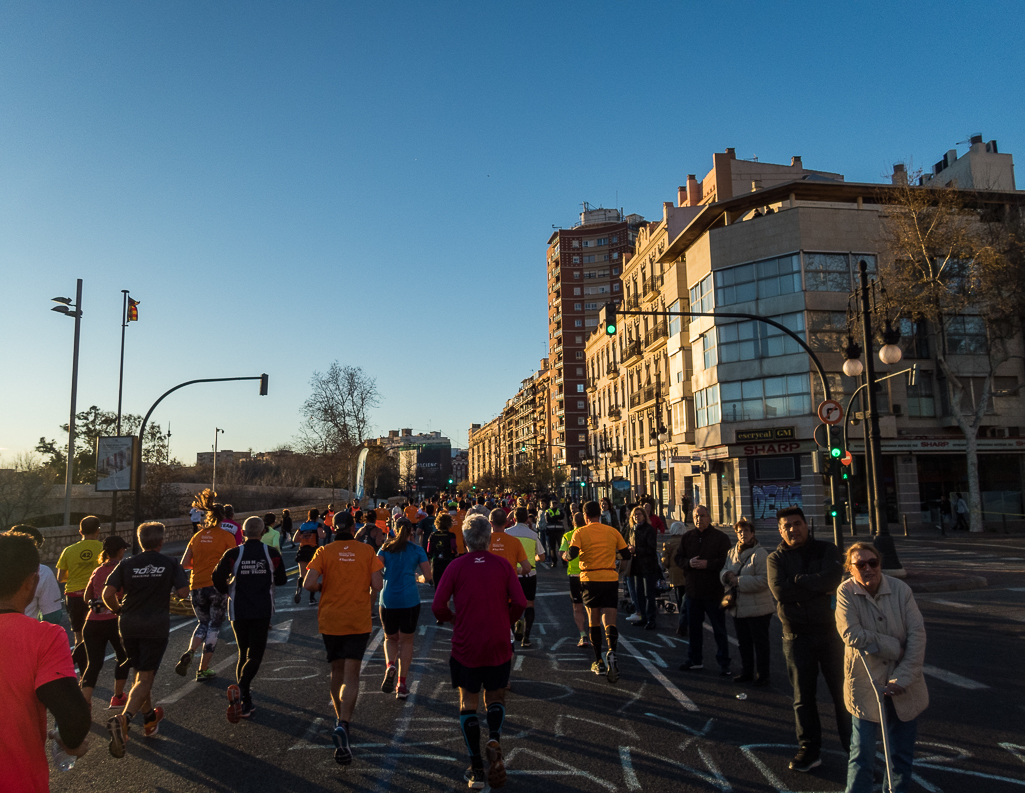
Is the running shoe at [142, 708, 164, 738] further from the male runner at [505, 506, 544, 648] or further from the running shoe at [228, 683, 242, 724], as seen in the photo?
the male runner at [505, 506, 544, 648]

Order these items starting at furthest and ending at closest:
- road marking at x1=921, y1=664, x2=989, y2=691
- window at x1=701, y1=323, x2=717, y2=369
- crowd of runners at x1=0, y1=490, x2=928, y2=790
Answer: window at x1=701, y1=323, x2=717, y2=369 < road marking at x1=921, y1=664, x2=989, y2=691 < crowd of runners at x1=0, y1=490, x2=928, y2=790

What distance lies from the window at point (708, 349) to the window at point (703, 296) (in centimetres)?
131

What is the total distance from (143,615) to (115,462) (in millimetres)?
17585

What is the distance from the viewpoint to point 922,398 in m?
33.7

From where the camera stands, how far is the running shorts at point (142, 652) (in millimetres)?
5797

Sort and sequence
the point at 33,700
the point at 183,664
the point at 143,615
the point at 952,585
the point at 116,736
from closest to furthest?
the point at 33,700 < the point at 116,736 < the point at 143,615 < the point at 183,664 < the point at 952,585

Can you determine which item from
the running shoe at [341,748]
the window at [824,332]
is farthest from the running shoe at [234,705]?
the window at [824,332]

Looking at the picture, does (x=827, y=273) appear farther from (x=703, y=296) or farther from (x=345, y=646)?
(x=345, y=646)

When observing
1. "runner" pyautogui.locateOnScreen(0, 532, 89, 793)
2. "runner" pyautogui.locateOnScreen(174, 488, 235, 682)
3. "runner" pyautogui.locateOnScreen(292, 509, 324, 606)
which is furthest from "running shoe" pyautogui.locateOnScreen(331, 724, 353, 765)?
"runner" pyautogui.locateOnScreen(292, 509, 324, 606)

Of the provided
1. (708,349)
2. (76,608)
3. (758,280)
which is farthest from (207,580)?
(708,349)

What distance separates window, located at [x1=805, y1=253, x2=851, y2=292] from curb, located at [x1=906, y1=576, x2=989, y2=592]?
20949 millimetres

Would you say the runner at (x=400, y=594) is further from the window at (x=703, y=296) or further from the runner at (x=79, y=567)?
the window at (x=703, y=296)

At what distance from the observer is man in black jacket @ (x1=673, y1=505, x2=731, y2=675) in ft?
25.5

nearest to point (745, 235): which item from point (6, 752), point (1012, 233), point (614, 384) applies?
point (1012, 233)
